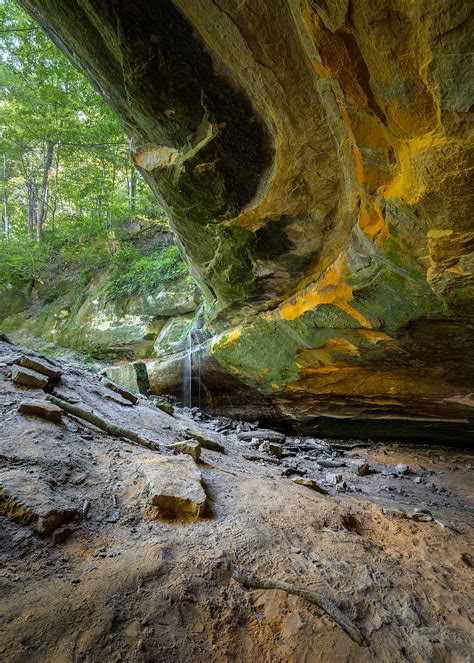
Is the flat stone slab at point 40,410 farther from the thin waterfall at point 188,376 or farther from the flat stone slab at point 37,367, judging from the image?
the thin waterfall at point 188,376

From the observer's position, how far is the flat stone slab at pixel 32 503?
2.03m

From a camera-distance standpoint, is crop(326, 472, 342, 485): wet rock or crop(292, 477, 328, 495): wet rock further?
crop(326, 472, 342, 485): wet rock

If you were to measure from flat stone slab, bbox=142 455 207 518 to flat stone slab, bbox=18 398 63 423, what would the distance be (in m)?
1.21

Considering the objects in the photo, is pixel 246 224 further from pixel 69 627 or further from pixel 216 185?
pixel 69 627

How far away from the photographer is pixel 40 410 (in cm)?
350

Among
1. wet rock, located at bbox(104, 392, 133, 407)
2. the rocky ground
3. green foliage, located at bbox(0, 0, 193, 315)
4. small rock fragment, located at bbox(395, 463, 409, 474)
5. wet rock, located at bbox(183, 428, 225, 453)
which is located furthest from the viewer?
green foliage, located at bbox(0, 0, 193, 315)

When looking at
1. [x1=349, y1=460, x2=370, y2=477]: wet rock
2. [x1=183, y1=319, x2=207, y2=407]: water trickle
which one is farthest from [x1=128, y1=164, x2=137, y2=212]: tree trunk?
[x1=349, y1=460, x2=370, y2=477]: wet rock

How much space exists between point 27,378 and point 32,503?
2629 millimetres

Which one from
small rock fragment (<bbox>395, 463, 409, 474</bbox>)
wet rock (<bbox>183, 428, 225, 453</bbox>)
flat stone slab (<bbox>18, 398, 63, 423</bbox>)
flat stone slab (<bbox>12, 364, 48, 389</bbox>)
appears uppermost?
flat stone slab (<bbox>12, 364, 48, 389</bbox>)

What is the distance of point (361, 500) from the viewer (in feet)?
13.1

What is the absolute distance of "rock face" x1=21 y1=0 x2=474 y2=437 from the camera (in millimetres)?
2287

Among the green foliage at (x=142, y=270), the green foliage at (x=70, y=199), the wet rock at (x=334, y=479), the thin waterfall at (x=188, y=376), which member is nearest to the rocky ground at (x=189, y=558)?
the wet rock at (x=334, y=479)

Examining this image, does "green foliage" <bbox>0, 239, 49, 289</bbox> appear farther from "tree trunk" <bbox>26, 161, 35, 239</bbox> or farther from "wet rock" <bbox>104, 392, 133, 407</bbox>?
"wet rock" <bbox>104, 392, 133, 407</bbox>

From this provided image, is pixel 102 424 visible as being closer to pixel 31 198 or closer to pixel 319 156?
pixel 319 156
